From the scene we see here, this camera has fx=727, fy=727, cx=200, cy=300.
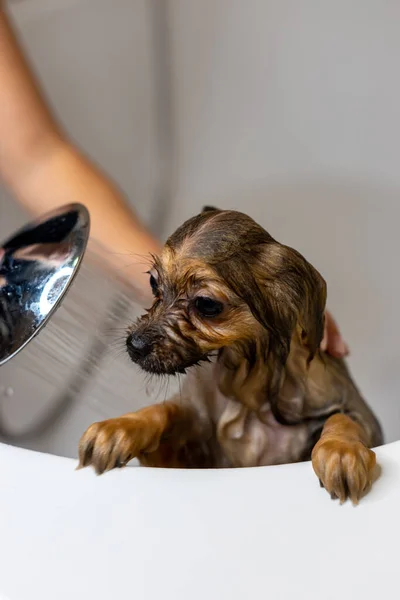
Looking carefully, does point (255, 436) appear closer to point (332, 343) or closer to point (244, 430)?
point (244, 430)

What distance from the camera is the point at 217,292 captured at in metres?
0.55

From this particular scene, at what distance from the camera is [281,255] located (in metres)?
0.55

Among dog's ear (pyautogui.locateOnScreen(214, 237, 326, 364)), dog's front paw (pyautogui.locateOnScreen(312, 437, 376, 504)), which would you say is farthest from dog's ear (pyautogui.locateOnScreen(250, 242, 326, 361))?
dog's front paw (pyautogui.locateOnScreen(312, 437, 376, 504))

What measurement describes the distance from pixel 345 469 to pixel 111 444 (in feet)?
0.63

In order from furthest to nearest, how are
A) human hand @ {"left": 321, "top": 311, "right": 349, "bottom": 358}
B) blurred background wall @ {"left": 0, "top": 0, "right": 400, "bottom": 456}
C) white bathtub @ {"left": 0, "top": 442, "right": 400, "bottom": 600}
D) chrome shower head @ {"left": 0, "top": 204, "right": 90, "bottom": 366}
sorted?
1. blurred background wall @ {"left": 0, "top": 0, "right": 400, "bottom": 456}
2. human hand @ {"left": 321, "top": 311, "right": 349, "bottom": 358}
3. chrome shower head @ {"left": 0, "top": 204, "right": 90, "bottom": 366}
4. white bathtub @ {"left": 0, "top": 442, "right": 400, "bottom": 600}

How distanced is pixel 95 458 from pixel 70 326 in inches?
6.3

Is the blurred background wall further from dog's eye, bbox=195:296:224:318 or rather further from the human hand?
dog's eye, bbox=195:296:224:318

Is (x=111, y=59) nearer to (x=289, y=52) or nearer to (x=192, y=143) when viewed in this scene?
(x=192, y=143)

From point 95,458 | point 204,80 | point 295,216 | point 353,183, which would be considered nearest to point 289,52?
point 204,80

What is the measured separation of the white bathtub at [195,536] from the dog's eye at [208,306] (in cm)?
13

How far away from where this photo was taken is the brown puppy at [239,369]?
544 mm

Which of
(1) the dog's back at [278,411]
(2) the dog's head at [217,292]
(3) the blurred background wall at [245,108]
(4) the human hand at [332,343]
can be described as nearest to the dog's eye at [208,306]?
(2) the dog's head at [217,292]

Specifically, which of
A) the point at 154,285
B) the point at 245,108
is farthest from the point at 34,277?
the point at 245,108

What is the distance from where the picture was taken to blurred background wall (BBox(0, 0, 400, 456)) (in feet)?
3.97
